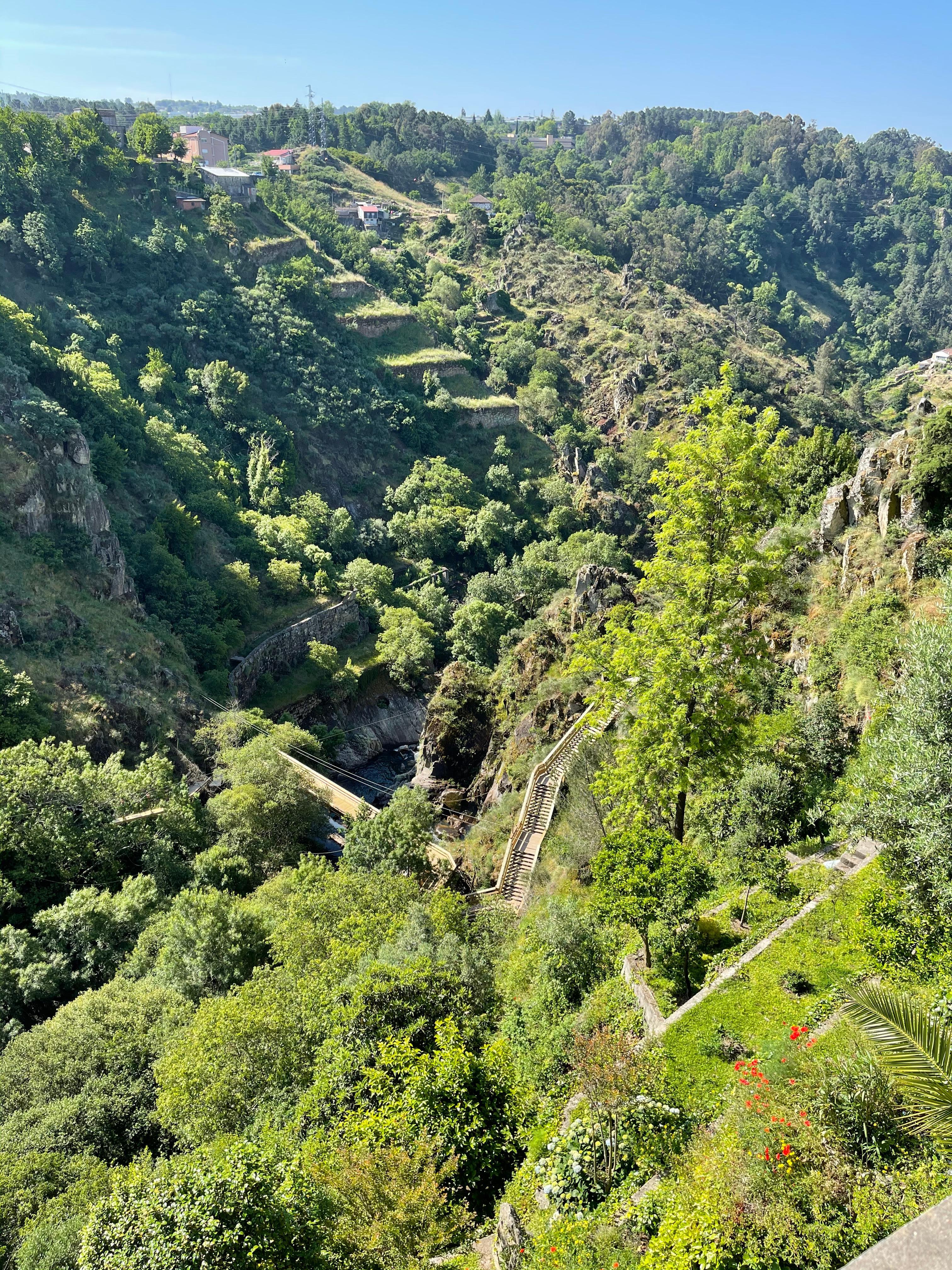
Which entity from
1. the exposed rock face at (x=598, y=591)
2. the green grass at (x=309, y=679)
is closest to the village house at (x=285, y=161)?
the green grass at (x=309, y=679)

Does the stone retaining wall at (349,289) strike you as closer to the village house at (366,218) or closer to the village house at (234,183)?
the village house at (234,183)

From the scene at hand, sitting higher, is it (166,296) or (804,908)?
(166,296)

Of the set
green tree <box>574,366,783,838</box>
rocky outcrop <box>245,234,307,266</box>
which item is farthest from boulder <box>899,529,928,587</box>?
rocky outcrop <box>245,234,307,266</box>

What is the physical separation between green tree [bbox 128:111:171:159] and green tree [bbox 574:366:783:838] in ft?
269

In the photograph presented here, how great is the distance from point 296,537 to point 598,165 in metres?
148

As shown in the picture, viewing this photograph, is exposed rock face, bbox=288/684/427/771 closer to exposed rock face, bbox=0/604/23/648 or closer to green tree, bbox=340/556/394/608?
green tree, bbox=340/556/394/608

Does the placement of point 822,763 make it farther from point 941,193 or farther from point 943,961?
point 941,193

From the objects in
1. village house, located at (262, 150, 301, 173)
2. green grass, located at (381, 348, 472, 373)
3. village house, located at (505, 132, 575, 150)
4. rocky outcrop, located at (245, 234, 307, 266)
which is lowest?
green grass, located at (381, 348, 472, 373)

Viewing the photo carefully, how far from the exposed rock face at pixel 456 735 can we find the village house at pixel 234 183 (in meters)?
70.4

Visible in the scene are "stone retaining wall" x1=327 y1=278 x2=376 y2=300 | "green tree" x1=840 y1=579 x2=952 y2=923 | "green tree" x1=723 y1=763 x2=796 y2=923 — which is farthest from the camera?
"stone retaining wall" x1=327 y1=278 x2=376 y2=300

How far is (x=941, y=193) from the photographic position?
16488 cm

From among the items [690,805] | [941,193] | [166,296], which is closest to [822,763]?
[690,805]

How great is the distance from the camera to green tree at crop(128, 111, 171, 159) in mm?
78312

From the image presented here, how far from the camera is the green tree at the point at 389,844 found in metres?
26.0
